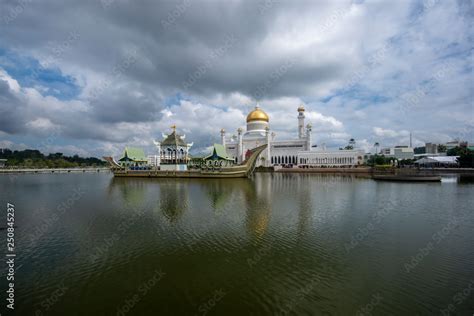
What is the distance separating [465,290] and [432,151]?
14339 cm

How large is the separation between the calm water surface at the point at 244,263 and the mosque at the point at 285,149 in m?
53.9

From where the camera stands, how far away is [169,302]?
5.79 meters

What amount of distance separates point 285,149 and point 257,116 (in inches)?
574

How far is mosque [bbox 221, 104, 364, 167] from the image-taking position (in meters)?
68.6

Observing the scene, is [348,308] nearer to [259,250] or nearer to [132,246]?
[259,250]

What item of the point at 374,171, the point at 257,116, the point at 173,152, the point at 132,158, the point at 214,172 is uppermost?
the point at 257,116
